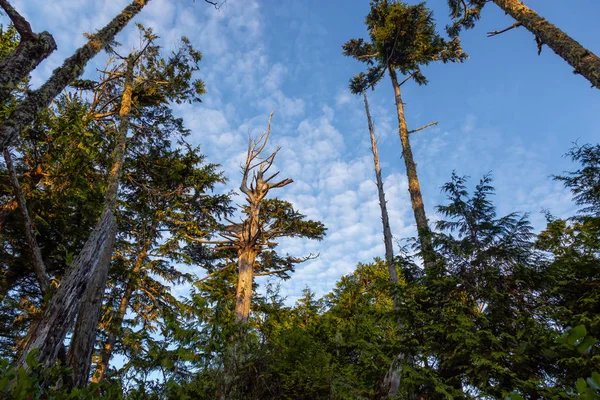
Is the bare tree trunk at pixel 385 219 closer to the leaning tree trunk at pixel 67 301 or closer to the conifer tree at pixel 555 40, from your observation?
the conifer tree at pixel 555 40


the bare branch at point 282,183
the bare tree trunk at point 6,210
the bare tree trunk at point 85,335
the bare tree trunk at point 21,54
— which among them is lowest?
the bare tree trunk at point 85,335

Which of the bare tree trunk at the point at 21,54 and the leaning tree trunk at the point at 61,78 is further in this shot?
the leaning tree trunk at the point at 61,78

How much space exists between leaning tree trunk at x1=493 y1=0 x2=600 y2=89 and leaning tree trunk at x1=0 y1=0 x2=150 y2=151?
314 inches

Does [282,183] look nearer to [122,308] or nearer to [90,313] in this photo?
[122,308]

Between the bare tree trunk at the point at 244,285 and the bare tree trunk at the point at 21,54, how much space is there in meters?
8.02

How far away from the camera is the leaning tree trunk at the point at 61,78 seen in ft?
12.8

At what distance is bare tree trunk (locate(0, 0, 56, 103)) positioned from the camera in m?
3.80

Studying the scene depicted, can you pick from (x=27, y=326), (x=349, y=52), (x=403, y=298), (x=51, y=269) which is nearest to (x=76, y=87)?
(x=51, y=269)

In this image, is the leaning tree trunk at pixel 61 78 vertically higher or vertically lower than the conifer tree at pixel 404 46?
lower

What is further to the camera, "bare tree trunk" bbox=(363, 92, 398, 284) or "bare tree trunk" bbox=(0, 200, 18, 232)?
"bare tree trunk" bbox=(363, 92, 398, 284)

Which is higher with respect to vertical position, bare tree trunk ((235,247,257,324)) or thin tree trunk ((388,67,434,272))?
thin tree trunk ((388,67,434,272))

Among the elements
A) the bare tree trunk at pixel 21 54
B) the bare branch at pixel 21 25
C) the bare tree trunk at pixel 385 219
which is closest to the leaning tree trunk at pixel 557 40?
the bare tree trunk at pixel 385 219

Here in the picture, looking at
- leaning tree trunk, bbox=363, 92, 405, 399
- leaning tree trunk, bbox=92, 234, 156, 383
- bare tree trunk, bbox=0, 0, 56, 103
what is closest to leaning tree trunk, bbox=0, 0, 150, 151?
bare tree trunk, bbox=0, 0, 56, 103

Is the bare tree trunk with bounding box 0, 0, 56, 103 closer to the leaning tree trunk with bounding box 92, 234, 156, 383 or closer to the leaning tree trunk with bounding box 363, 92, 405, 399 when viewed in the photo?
the leaning tree trunk with bounding box 363, 92, 405, 399
